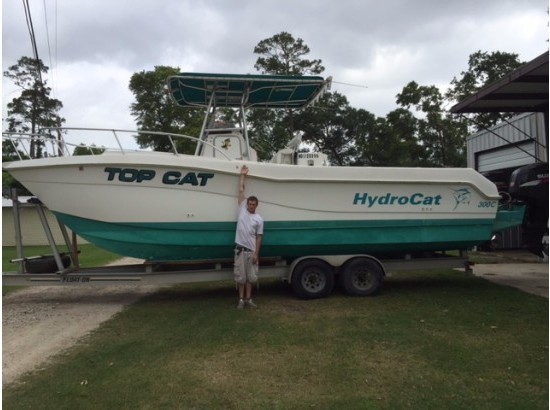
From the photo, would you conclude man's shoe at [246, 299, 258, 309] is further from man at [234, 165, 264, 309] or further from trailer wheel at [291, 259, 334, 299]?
trailer wheel at [291, 259, 334, 299]

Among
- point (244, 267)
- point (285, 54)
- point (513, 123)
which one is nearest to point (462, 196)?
point (244, 267)

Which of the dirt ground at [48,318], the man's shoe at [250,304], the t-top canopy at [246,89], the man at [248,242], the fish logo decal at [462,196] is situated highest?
the t-top canopy at [246,89]

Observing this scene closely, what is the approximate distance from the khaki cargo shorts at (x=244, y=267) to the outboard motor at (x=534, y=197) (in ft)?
16.1

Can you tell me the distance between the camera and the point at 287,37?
28781 mm

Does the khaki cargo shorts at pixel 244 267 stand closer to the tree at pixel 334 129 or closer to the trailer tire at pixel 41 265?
the trailer tire at pixel 41 265

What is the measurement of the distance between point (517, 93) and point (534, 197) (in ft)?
8.40

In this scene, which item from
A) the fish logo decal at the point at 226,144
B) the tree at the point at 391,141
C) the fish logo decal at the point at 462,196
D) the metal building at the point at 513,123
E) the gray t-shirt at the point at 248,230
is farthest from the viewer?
the tree at the point at 391,141

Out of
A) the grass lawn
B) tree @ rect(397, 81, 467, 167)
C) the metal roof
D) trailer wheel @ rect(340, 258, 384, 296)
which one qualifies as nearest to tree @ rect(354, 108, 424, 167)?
tree @ rect(397, 81, 467, 167)

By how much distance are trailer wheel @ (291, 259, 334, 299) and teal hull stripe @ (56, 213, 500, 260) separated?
0.71 ft

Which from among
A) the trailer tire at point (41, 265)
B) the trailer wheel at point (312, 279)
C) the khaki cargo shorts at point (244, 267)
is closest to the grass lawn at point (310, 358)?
the trailer wheel at point (312, 279)

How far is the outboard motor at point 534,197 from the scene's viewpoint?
307 inches

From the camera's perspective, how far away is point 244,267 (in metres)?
6.11

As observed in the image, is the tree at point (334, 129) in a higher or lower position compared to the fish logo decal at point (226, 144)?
higher

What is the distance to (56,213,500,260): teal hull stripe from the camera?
6359 millimetres
